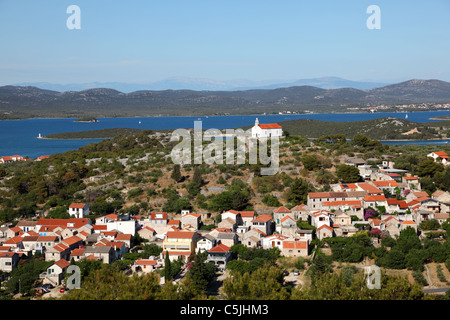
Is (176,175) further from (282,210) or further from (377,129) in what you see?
(377,129)

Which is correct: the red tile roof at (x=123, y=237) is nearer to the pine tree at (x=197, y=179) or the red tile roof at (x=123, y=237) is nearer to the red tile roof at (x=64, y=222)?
the red tile roof at (x=64, y=222)

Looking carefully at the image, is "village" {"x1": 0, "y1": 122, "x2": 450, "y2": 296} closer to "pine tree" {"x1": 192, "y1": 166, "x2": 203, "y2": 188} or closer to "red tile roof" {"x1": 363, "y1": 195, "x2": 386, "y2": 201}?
"red tile roof" {"x1": 363, "y1": 195, "x2": 386, "y2": 201}

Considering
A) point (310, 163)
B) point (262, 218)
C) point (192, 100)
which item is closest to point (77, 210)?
point (262, 218)

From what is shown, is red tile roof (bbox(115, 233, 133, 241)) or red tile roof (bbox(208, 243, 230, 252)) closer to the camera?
red tile roof (bbox(208, 243, 230, 252))

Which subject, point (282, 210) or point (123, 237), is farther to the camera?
point (282, 210)

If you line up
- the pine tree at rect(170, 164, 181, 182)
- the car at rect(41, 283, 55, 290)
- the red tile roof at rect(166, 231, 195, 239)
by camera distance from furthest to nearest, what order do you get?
the pine tree at rect(170, 164, 181, 182) → the red tile roof at rect(166, 231, 195, 239) → the car at rect(41, 283, 55, 290)

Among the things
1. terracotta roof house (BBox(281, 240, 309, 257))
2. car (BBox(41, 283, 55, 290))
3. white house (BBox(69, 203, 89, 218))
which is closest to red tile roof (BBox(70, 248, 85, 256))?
car (BBox(41, 283, 55, 290))

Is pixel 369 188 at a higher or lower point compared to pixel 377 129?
lower
